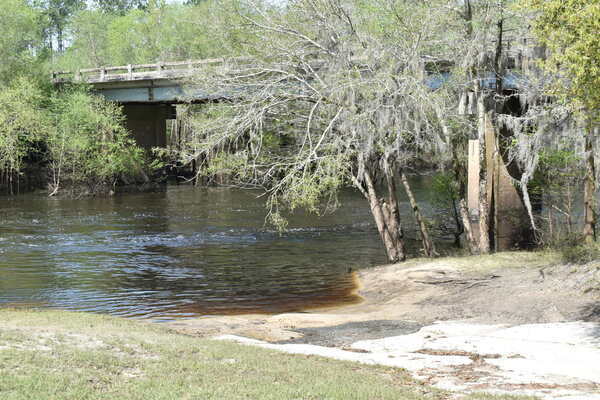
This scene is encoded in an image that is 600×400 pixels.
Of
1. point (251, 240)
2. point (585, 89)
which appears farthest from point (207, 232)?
point (585, 89)

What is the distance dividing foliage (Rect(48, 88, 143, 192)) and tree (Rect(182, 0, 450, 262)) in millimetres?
26211

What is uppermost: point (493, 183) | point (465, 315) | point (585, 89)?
point (585, 89)

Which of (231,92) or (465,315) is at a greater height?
(231,92)

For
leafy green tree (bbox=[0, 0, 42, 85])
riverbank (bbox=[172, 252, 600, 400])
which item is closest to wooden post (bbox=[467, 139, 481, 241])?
riverbank (bbox=[172, 252, 600, 400])

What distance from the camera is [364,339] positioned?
13.7 m

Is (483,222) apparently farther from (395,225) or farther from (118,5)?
(118,5)

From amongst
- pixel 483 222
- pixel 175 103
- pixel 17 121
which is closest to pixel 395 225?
pixel 483 222

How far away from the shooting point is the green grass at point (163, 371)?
866 centimetres

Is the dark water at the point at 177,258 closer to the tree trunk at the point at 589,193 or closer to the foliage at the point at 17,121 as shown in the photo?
the foliage at the point at 17,121

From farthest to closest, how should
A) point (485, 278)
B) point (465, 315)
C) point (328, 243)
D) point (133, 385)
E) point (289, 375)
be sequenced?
point (328, 243) → point (485, 278) → point (465, 315) → point (289, 375) → point (133, 385)

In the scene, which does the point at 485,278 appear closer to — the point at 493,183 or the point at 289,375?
the point at 493,183

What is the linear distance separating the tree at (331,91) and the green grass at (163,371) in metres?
7.72

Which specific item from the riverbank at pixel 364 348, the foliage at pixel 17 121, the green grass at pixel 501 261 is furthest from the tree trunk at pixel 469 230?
the foliage at pixel 17 121

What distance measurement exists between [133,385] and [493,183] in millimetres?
13948
